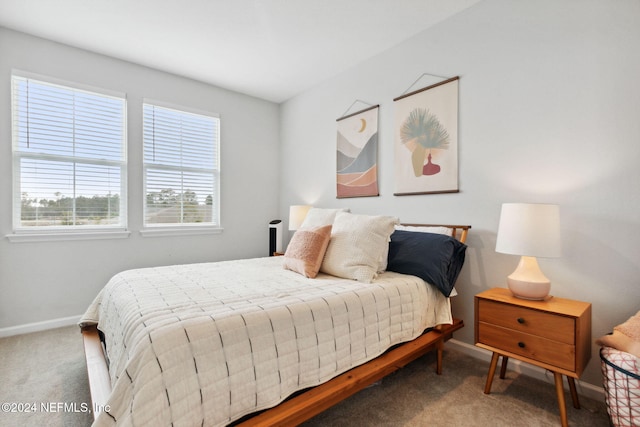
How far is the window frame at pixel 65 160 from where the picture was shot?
2686mm

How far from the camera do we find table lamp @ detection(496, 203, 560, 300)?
5.40 ft

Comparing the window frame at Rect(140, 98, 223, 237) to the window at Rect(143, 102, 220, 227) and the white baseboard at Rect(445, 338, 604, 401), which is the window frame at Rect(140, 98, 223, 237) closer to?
the window at Rect(143, 102, 220, 227)

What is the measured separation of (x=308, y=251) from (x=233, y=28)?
205 centimetres

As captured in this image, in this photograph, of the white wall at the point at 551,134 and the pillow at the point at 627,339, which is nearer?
the pillow at the point at 627,339

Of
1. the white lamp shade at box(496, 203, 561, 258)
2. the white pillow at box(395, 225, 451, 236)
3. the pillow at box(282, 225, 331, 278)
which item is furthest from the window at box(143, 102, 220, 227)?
the white lamp shade at box(496, 203, 561, 258)

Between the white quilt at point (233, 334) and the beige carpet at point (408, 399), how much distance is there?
0.33 meters

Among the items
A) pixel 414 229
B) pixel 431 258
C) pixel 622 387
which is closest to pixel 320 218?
pixel 414 229

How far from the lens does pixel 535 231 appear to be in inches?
65.3

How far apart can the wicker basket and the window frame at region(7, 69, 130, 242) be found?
3898 millimetres

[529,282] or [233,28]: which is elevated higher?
[233,28]

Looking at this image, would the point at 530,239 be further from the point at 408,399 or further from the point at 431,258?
the point at 408,399

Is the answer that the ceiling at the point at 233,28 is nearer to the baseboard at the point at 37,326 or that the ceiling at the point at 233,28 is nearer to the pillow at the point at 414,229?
the pillow at the point at 414,229

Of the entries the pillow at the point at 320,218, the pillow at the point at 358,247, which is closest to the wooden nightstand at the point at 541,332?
the pillow at the point at 358,247

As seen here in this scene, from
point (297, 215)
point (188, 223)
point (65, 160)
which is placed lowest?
point (188, 223)
